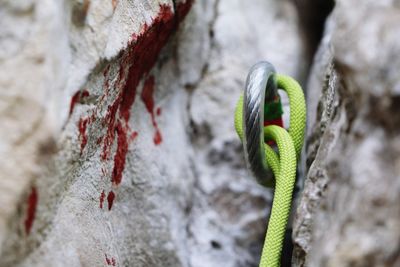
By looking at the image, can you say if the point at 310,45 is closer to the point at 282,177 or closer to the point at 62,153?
the point at 282,177

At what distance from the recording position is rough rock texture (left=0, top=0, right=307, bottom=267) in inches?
20.9

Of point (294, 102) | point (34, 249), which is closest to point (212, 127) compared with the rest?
point (294, 102)

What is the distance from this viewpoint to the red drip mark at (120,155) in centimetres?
77

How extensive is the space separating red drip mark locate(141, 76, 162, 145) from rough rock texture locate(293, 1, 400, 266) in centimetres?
36

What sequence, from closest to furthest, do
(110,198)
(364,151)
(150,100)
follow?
(364,151) < (110,198) < (150,100)

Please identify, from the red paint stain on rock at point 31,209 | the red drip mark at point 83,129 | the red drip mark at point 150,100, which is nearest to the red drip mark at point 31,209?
the red paint stain on rock at point 31,209

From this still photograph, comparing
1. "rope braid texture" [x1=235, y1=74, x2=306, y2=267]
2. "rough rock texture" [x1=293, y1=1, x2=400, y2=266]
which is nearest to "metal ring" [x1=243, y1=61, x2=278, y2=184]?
"rope braid texture" [x1=235, y1=74, x2=306, y2=267]

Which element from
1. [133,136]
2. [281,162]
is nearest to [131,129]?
[133,136]

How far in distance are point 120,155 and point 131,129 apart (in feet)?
0.18

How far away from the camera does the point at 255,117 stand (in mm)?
701

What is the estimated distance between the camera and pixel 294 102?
0.78 meters

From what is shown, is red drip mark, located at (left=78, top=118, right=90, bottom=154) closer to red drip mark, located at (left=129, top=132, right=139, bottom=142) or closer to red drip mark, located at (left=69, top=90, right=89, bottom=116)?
red drip mark, located at (left=69, top=90, right=89, bottom=116)

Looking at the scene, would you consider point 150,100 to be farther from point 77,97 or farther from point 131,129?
point 77,97

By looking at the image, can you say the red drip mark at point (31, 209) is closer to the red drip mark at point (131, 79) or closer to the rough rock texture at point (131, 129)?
the rough rock texture at point (131, 129)
